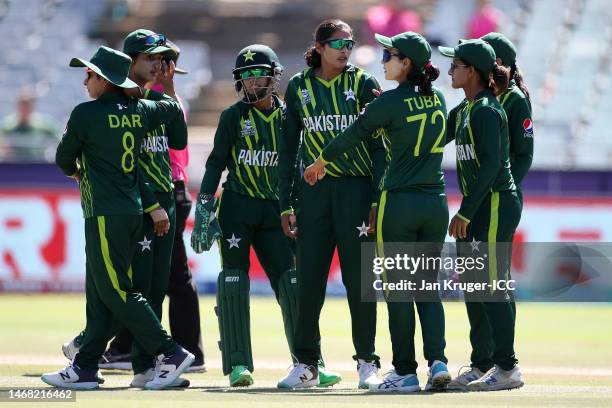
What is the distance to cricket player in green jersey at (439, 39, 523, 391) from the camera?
8.43 metres

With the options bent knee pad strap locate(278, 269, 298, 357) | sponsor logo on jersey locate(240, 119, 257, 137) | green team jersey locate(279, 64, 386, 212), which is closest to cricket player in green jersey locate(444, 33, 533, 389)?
green team jersey locate(279, 64, 386, 212)

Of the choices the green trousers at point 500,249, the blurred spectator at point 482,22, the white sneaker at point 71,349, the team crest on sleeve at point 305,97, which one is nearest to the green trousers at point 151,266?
the white sneaker at point 71,349

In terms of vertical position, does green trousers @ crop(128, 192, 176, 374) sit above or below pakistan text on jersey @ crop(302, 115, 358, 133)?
below

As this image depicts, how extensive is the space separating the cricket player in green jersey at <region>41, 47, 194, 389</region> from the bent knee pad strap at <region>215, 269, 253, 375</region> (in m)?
0.45

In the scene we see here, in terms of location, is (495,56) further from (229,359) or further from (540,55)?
(540,55)

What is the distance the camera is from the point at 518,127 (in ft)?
28.7

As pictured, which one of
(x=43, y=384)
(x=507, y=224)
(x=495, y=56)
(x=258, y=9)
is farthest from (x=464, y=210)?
(x=258, y=9)

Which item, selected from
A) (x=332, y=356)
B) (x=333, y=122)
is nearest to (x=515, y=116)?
(x=333, y=122)

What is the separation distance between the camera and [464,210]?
27.2 ft

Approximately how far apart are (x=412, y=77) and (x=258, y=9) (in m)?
15.1

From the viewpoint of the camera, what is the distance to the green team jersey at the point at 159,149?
8906mm

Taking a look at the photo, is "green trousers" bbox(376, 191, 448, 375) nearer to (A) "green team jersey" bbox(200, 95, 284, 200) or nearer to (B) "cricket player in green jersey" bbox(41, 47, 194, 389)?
(A) "green team jersey" bbox(200, 95, 284, 200)

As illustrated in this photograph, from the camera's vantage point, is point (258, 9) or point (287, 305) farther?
point (258, 9)

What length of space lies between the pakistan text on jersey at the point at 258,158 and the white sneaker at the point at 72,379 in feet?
5.68
